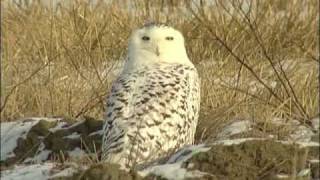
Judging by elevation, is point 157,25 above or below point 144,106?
above

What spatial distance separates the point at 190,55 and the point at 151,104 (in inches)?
96.4

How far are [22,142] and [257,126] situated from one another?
128 cm

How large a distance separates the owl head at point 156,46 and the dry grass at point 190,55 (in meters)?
0.28

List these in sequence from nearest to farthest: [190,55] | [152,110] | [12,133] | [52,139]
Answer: [152,110] → [52,139] → [12,133] → [190,55]

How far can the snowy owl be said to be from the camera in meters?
4.62

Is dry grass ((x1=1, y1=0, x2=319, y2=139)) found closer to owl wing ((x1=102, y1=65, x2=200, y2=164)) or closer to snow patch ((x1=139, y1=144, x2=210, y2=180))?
owl wing ((x1=102, y1=65, x2=200, y2=164))

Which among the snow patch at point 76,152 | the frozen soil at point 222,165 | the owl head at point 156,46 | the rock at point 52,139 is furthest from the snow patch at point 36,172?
the owl head at point 156,46

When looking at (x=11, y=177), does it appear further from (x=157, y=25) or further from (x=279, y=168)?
(x=157, y=25)

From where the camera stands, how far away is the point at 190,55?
23.6 feet

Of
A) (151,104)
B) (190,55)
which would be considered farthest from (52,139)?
(190,55)

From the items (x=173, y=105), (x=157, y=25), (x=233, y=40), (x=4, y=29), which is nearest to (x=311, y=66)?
(x=233, y=40)

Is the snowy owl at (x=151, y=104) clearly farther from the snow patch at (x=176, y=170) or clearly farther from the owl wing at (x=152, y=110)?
the snow patch at (x=176, y=170)

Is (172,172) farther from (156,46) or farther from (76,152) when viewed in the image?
(156,46)

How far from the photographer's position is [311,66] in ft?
20.6
